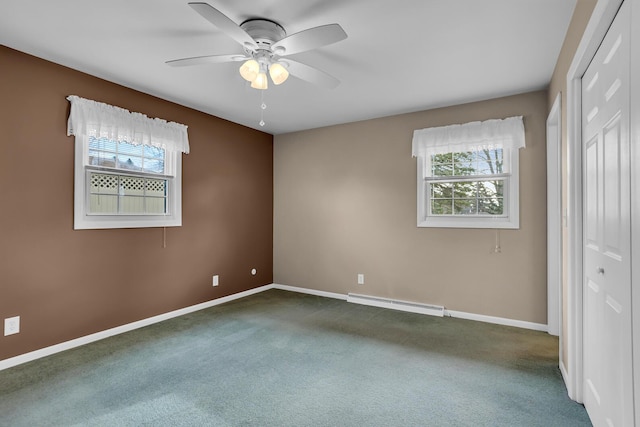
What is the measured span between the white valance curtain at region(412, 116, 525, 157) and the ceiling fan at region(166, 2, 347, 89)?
181cm

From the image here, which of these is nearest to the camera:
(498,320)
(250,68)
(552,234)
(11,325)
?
(250,68)

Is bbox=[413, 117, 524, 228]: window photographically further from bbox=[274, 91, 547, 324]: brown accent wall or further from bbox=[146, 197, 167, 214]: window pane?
bbox=[146, 197, 167, 214]: window pane

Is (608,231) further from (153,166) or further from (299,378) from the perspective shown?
(153,166)

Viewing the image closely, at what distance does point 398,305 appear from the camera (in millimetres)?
4164

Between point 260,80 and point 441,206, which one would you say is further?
point 441,206

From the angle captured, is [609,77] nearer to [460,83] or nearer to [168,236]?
[460,83]

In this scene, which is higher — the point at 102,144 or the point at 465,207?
the point at 102,144

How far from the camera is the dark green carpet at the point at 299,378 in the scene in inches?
78.3

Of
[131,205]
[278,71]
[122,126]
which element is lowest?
[131,205]

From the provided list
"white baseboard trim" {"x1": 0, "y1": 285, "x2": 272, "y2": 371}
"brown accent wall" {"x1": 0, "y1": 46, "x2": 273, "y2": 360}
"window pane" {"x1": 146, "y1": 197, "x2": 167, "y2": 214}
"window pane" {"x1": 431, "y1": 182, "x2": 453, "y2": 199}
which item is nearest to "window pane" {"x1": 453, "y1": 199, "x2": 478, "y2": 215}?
"window pane" {"x1": 431, "y1": 182, "x2": 453, "y2": 199}

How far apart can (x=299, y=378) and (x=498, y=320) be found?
7.87 feet

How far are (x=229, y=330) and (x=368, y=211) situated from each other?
2254 millimetres

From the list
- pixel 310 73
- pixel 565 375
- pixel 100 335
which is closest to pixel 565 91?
pixel 310 73

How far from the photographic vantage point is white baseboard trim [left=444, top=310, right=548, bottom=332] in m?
3.43
